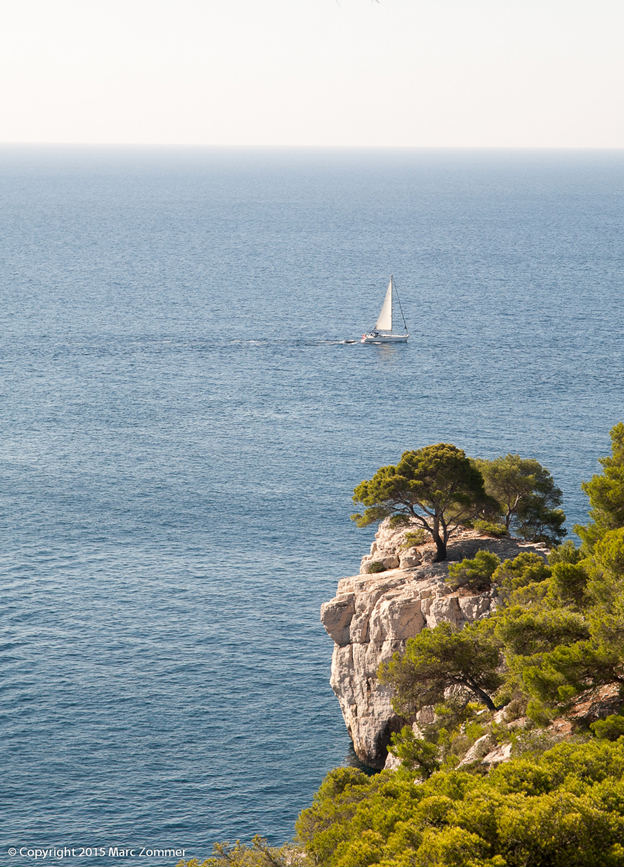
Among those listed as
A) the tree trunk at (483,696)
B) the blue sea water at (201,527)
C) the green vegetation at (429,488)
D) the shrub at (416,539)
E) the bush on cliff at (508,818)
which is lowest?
the blue sea water at (201,527)

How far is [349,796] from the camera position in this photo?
41594mm

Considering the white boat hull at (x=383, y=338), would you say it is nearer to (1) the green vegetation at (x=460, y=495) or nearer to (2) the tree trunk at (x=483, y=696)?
(1) the green vegetation at (x=460, y=495)

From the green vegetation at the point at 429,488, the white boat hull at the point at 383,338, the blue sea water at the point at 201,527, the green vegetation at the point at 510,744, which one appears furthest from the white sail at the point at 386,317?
the green vegetation at the point at 510,744

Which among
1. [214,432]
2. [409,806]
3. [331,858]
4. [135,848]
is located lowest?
[135,848]

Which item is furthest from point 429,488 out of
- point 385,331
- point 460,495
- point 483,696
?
point 385,331

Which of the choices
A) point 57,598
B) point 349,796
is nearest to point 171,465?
point 57,598

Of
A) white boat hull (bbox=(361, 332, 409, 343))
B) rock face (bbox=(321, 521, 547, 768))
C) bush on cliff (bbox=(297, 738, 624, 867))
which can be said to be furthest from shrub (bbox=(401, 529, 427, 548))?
white boat hull (bbox=(361, 332, 409, 343))

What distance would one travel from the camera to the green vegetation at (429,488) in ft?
236

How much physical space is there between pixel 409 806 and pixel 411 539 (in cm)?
4866

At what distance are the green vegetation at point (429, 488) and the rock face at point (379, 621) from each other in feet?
10.2

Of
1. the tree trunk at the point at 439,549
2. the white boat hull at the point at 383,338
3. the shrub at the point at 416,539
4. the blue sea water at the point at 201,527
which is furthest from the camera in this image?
the white boat hull at the point at 383,338

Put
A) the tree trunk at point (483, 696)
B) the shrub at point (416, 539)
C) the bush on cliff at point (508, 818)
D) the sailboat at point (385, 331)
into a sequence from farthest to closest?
1. the sailboat at point (385, 331)
2. the shrub at point (416, 539)
3. the tree trunk at point (483, 696)
4. the bush on cliff at point (508, 818)

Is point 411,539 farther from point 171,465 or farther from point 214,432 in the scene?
point 214,432

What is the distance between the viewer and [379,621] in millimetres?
70188
